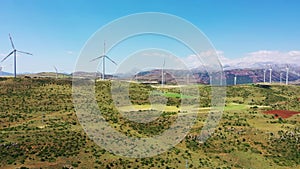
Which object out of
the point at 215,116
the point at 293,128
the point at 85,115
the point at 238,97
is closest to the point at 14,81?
the point at 85,115

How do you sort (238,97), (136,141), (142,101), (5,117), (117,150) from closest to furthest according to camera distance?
(117,150), (136,141), (5,117), (142,101), (238,97)

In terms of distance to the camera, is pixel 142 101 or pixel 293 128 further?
pixel 142 101

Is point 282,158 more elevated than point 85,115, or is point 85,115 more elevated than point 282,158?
point 85,115

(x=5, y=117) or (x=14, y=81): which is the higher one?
(x=14, y=81)

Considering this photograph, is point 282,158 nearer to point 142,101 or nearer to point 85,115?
point 85,115

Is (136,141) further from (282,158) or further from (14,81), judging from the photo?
(14,81)

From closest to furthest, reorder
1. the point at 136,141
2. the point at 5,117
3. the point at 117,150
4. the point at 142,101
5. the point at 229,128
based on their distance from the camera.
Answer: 1. the point at 117,150
2. the point at 136,141
3. the point at 229,128
4. the point at 5,117
5. the point at 142,101

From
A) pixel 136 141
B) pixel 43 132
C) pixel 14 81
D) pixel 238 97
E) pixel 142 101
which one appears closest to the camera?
pixel 136 141

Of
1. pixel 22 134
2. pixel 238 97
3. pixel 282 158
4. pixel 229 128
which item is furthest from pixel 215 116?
pixel 238 97

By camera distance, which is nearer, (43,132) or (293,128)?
(43,132)
